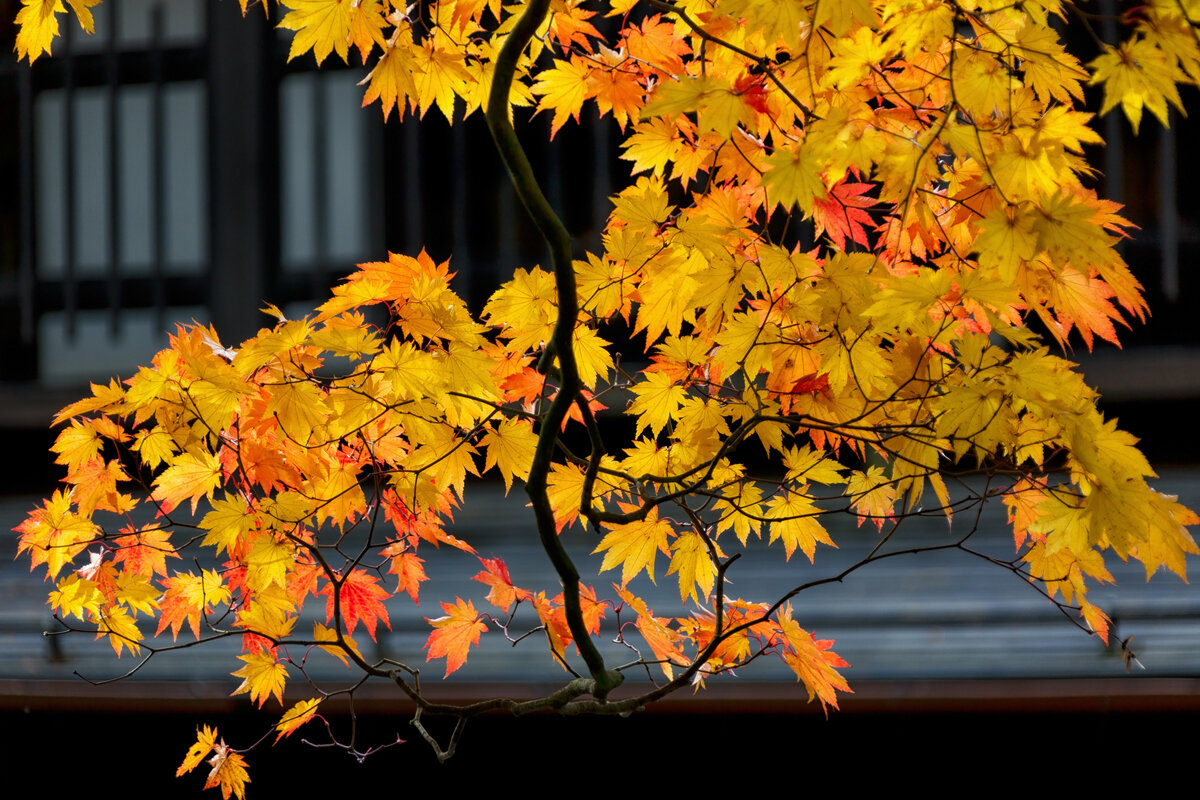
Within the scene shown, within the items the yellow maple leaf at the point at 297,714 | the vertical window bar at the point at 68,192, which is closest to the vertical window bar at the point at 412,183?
the vertical window bar at the point at 68,192

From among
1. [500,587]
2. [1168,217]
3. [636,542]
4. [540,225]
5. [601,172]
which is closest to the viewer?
[540,225]

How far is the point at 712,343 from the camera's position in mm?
1346

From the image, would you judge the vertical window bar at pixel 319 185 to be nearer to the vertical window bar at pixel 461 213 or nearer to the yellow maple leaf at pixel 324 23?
the vertical window bar at pixel 461 213

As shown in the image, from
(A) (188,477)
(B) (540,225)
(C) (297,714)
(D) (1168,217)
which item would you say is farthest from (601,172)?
(B) (540,225)

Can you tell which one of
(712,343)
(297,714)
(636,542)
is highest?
(712,343)

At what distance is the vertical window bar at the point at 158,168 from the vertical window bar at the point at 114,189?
0.20 meters

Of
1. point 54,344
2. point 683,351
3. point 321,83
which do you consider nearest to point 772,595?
point 683,351

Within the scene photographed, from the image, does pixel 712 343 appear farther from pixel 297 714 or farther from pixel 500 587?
pixel 297 714

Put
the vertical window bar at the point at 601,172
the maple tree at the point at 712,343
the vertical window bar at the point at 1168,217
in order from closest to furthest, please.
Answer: the maple tree at the point at 712,343 < the vertical window bar at the point at 1168,217 < the vertical window bar at the point at 601,172

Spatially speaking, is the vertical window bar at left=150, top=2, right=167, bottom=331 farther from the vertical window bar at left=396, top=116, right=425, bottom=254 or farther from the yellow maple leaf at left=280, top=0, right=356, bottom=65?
the yellow maple leaf at left=280, top=0, right=356, bottom=65

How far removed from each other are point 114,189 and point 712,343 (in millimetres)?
5153

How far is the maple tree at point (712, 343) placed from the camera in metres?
0.99

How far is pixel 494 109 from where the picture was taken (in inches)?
41.1

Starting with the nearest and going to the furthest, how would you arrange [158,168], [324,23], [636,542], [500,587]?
1. [324,23]
2. [636,542]
3. [500,587]
4. [158,168]
